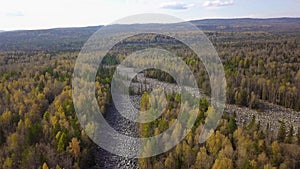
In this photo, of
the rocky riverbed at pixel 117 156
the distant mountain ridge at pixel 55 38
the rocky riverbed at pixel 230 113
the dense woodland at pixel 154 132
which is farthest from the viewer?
the distant mountain ridge at pixel 55 38

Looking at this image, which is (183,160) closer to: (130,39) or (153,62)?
(153,62)

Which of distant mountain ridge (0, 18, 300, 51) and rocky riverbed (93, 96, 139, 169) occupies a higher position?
distant mountain ridge (0, 18, 300, 51)

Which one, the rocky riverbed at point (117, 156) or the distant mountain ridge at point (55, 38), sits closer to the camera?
the rocky riverbed at point (117, 156)

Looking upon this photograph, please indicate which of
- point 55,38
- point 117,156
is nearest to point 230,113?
point 117,156

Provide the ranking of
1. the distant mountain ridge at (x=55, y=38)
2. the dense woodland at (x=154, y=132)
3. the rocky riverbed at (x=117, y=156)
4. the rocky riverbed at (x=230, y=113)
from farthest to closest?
1. the distant mountain ridge at (x=55, y=38)
2. the rocky riverbed at (x=230, y=113)
3. the rocky riverbed at (x=117, y=156)
4. the dense woodland at (x=154, y=132)

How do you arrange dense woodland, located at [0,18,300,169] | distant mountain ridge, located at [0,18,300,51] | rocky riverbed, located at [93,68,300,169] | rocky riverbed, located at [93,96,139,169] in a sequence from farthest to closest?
distant mountain ridge, located at [0,18,300,51] → rocky riverbed, located at [93,68,300,169] → rocky riverbed, located at [93,96,139,169] → dense woodland, located at [0,18,300,169]

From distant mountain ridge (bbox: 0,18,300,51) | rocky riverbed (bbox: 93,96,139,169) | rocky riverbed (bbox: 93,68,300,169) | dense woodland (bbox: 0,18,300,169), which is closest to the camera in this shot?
dense woodland (bbox: 0,18,300,169)

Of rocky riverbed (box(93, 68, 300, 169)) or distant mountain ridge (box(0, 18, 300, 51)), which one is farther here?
distant mountain ridge (box(0, 18, 300, 51))

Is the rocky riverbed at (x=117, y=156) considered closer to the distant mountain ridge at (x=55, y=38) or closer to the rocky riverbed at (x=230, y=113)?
the rocky riverbed at (x=230, y=113)

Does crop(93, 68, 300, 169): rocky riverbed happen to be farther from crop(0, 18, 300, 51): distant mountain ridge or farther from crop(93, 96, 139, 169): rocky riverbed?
crop(0, 18, 300, 51): distant mountain ridge

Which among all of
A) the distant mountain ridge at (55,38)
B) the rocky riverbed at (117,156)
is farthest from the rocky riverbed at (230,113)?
the distant mountain ridge at (55,38)

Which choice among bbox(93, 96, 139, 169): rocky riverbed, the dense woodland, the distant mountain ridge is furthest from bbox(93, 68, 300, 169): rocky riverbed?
the distant mountain ridge
